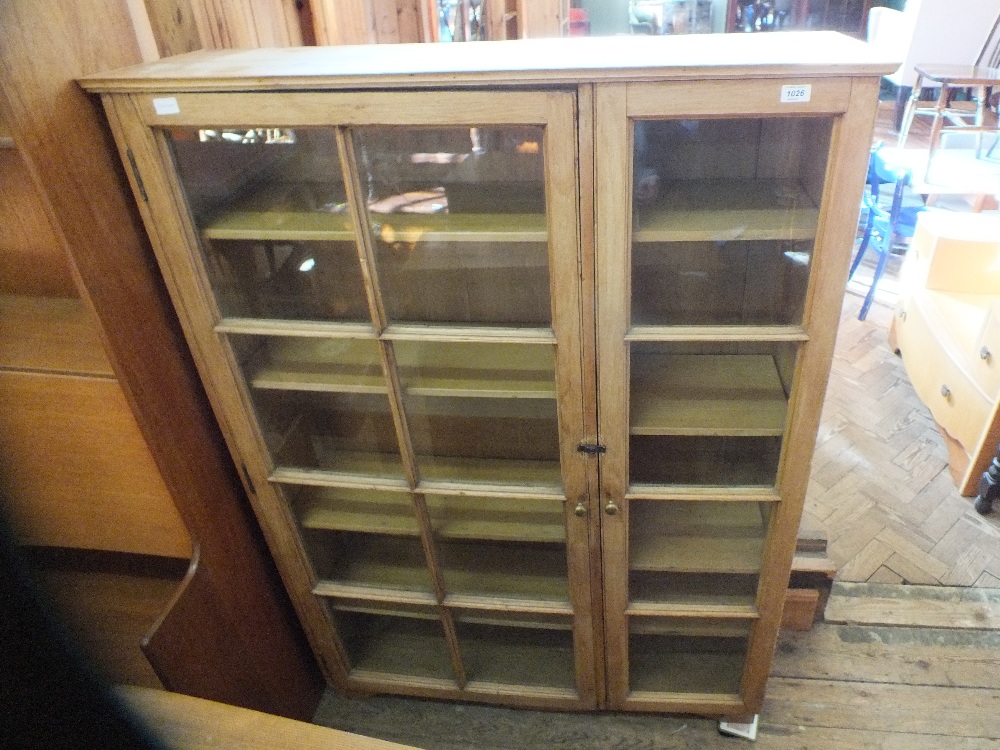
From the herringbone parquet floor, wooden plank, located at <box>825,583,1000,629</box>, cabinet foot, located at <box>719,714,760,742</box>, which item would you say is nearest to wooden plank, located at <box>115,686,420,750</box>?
cabinet foot, located at <box>719,714,760,742</box>

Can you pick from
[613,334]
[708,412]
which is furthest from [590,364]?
[708,412]

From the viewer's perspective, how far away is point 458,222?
1.18 meters

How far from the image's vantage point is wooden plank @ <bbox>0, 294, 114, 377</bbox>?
1.19m

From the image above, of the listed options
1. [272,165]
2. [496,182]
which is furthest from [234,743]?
[272,165]

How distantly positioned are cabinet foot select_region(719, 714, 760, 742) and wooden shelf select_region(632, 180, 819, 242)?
1288mm

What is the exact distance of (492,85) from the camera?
0.94 meters

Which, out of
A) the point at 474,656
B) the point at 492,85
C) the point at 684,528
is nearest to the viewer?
the point at 492,85

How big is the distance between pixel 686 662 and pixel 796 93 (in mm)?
1421

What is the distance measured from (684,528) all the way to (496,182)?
35.9 inches

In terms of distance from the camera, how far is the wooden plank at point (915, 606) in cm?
197

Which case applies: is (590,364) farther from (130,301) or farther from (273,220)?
(130,301)

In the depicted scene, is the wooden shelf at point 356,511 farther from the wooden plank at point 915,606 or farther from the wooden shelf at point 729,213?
the wooden plank at point 915,606

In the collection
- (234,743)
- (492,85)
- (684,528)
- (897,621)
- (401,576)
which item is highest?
(492,85)

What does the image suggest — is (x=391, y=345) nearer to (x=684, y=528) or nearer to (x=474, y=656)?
(x=684, y=528)
